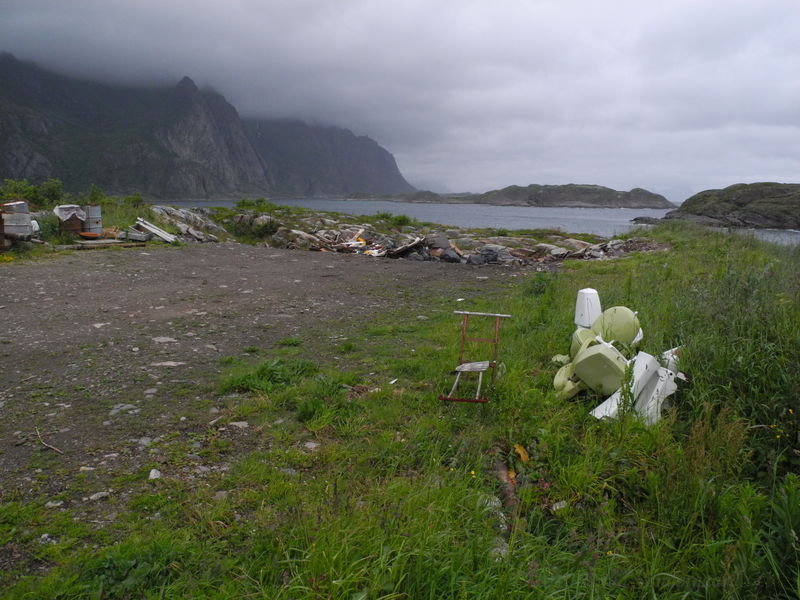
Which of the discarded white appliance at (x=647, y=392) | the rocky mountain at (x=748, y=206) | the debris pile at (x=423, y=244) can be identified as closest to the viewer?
the discarded white appliance at (x=647, y=392)

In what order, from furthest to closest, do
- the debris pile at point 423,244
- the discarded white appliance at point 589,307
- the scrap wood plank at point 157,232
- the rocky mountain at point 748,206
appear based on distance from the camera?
the rocky mountain at point 748,206
the debris pile at point 423,244
the scrap wood plank at point 157,232
the discarded white appliance at point 589,307

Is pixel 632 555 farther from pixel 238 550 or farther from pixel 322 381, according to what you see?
pixel 322 381

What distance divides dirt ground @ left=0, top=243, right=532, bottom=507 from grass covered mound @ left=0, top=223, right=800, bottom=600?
40cm

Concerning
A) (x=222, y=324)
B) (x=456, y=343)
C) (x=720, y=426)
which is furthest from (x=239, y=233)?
(x=720, y=426)

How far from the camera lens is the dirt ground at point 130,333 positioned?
3.29 m

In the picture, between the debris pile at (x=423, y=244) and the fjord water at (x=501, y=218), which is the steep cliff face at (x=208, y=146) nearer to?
the fjord water at (x=501, y=218)

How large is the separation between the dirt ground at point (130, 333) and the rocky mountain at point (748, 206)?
Result: 1491 inches

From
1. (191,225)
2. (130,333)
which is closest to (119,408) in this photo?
(130,333)

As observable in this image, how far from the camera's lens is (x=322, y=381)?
4.53m

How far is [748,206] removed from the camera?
49.6 meters

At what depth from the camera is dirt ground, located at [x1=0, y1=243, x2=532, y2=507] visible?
3287 millimetres

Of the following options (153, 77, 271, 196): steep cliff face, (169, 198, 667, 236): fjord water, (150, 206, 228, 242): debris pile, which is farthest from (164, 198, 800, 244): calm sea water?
(153, 77, 271, 196): steep cliff face

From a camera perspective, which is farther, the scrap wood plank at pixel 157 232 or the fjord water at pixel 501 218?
the fjord water at pixel 501 218

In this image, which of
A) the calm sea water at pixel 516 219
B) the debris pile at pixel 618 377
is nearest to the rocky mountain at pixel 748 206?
the calm sea water at pixel 516 219
